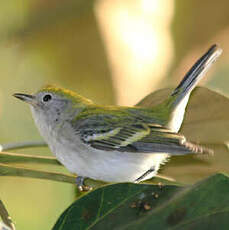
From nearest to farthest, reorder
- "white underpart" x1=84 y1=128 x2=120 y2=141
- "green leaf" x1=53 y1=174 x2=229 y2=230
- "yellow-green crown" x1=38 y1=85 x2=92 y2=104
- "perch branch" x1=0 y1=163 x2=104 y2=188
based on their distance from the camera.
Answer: "green leaf" x1=53 y1=174 x2=229 y2=230 → "perch branch" x1=0 y1=163 x2=104 y2=188 → "white underpart" x1=84 y1=128 x2=120 y2=141 → "yellow-green crown" x1=38 y1=85 x2=92 y2=104

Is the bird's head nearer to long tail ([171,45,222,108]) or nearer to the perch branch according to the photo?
long tail ([171,45,222,108])

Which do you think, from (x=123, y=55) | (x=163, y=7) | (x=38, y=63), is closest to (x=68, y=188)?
(x=38, y=63)

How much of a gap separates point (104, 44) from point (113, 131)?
515mm

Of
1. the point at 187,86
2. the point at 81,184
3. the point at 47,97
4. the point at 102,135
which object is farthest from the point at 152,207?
the point at 47,97

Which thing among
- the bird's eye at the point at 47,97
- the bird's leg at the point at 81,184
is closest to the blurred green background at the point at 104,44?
the bird's eye at the point at 47,97

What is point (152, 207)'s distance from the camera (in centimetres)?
232

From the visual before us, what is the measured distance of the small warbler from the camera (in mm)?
3510

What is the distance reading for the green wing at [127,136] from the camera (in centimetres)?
337

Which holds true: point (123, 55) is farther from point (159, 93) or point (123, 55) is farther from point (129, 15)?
point (159, 93)

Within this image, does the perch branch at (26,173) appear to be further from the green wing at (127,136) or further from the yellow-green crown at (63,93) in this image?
the yellow-green crown at (63,93)

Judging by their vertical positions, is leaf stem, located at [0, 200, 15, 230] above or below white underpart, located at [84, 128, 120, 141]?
below

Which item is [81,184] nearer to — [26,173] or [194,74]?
[26,173]

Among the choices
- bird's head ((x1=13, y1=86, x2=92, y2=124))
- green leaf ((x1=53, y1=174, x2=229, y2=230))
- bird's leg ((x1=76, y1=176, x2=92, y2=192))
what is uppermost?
bird's head ((x1=13, y1=86, x2=92, y2=124))

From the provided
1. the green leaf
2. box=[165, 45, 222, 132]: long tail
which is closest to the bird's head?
box=[165, 45, 222, 132]: long tail
